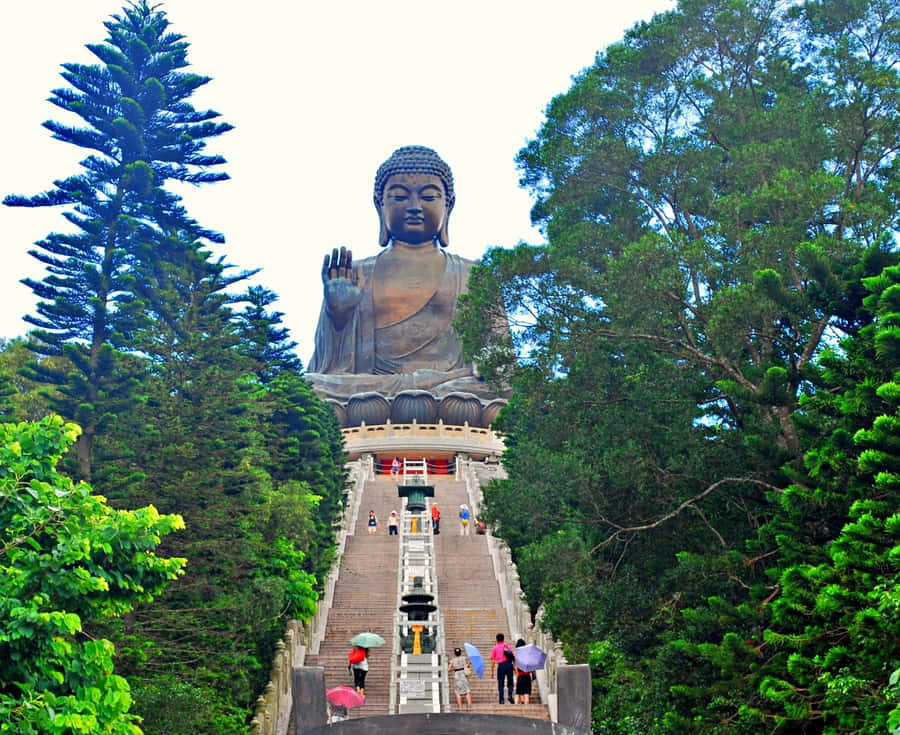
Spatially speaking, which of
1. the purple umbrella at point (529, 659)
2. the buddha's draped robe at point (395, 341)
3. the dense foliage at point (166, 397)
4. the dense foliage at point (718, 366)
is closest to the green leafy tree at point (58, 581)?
the dense foliage at point (166, 397)

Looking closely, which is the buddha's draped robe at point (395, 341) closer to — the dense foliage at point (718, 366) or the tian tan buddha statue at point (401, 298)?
the tian tan buddha statue at point (401, 298)

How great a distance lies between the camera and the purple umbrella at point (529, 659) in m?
11.0

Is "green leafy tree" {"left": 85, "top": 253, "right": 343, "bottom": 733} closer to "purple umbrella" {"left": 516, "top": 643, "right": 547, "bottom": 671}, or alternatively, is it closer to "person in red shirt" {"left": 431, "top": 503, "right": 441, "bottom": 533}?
"purple umbrella" {"left": 516, "top": 643, "right": 547, "bottom": 671}

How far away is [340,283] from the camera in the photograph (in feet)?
102

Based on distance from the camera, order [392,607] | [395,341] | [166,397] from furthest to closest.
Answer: [395,341]
[392,607]
[166,397]

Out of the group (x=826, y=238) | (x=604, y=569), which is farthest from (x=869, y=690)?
(x=826, y=238)

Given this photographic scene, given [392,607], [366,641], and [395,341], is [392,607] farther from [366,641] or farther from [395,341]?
[395,341]

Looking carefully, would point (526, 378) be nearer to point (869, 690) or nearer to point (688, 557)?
point (688, 557)

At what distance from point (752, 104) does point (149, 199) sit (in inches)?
318

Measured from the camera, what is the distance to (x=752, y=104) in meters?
12.5

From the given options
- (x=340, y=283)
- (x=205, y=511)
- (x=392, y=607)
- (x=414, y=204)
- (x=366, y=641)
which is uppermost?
(x=414, y=204)

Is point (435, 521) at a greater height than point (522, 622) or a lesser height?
greater

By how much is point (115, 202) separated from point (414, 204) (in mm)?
19530

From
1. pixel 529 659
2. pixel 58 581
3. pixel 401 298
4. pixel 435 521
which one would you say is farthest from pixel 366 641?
pixel 401 298
